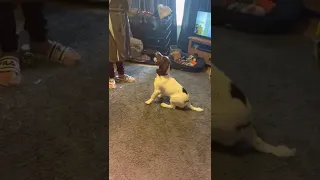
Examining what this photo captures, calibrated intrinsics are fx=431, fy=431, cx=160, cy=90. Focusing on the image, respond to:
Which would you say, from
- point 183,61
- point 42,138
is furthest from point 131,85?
point 42,138

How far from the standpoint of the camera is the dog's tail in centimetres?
87

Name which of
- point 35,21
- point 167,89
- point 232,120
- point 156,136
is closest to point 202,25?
point 167,89

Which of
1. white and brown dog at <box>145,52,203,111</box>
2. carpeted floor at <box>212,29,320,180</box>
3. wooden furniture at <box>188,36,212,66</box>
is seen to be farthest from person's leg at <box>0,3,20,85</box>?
wooden furniture at <box>188,36,212,66</box>

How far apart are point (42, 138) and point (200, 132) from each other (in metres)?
0.63

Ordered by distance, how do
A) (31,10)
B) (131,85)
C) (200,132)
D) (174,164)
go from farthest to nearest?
(131,85) < (200,132) < (174,164) < (31,10)

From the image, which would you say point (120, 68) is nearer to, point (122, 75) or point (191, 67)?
point (122, 75)

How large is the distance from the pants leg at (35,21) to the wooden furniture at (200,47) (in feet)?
2.62

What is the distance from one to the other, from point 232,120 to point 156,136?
51 cm

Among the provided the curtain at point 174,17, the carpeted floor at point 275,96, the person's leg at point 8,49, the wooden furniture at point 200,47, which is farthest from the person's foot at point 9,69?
the curtain at point 174,17

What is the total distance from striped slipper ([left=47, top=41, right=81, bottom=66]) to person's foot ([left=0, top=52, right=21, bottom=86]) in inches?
2.4

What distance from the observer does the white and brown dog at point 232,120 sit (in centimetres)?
84

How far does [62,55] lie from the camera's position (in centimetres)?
82

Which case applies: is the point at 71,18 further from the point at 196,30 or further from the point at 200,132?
the point at 196,30

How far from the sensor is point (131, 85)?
1601mm
